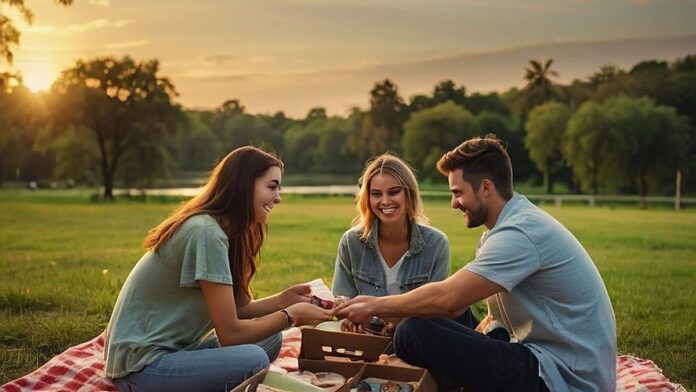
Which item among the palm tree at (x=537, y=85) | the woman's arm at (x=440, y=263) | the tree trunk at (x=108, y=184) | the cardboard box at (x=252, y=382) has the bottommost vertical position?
the tree trunk at (x=108, y=184)

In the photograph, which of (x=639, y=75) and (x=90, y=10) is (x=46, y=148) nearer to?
(x=90, y=10)

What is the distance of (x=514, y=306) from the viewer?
4691mm

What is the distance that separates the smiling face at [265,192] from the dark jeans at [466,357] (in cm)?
112

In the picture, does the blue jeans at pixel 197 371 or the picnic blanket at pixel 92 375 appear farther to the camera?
the picnic blanket at pixel 92 375

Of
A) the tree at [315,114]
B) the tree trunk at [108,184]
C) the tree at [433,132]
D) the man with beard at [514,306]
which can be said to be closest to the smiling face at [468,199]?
the man with beard at [514,306]

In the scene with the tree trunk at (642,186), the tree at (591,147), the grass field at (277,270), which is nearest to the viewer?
the grass field at (277,270)

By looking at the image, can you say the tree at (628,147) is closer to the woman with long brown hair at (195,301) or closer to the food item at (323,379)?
the food item at (323,379)

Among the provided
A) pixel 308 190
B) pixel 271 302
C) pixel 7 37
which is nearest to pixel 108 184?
pixel 308 190

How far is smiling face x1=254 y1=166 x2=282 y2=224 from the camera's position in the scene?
4902 mm

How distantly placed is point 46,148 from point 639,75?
149ft

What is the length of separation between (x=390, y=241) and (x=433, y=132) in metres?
60.9

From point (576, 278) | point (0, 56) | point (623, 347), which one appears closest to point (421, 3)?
point (0, 56)

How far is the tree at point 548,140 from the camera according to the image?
5875 centimetres

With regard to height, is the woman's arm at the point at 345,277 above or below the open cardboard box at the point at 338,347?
above
